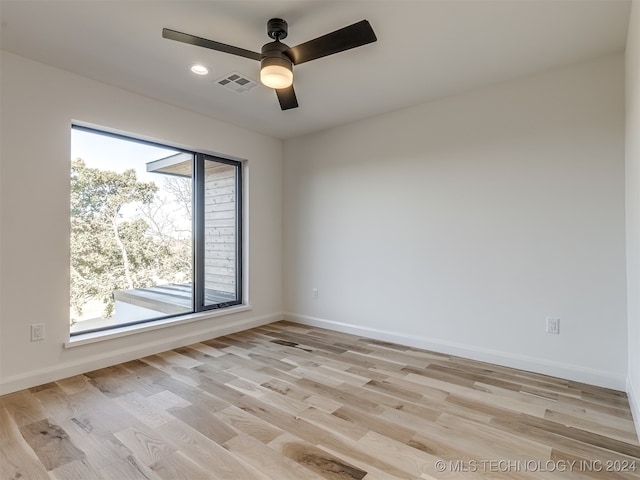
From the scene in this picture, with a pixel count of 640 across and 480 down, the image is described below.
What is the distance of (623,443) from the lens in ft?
5.97

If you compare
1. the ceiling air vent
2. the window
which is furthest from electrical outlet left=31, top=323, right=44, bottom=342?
the ceiling air vent

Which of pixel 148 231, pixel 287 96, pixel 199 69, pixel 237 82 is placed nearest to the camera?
pixel 287 96

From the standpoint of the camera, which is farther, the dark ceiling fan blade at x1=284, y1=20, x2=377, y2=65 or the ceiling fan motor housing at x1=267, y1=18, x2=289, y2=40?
the ceiling fan motor housing at x1=267, y1=18, x2=289, y2=40

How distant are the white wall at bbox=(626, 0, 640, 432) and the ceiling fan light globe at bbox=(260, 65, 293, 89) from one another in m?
1.93

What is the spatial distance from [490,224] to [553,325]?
956mm

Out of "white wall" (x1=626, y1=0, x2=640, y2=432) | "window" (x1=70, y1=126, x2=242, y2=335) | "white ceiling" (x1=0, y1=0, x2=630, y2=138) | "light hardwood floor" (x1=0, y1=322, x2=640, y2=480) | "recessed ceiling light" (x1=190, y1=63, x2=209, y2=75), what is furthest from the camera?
"window" (x1=70, y1=126, x2=242, y2=335)

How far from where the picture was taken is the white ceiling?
200 centimetres

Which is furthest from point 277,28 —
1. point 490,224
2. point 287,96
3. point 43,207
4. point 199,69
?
point 490,224

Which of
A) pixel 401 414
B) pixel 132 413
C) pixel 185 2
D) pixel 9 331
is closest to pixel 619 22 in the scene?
pixel 185 2

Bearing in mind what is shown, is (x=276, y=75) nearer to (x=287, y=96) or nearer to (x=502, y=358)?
(x=287, y=96)

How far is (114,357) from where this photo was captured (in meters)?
2.96

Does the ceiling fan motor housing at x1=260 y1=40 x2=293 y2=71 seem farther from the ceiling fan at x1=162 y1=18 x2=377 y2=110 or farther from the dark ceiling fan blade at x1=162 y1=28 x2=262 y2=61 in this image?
the dark ceiling fan blade at x1=162 y1=28 x2=262 y2=61

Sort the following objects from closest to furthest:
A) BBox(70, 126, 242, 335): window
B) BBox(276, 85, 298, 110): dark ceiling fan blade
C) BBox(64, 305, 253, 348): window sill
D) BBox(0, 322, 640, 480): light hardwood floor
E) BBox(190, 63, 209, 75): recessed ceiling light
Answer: BBox(0, 322, 640, 480): light hardwood floor
BBox(276, 85, 298, 110): dark ceiling fan blade
BBox(190, 63, 209, 75): recessed ceiling light
BBox(64, 305, 253, 348): window sill
BBox(70, 126, 242, 335): window

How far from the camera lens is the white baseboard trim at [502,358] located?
8.20 ft
